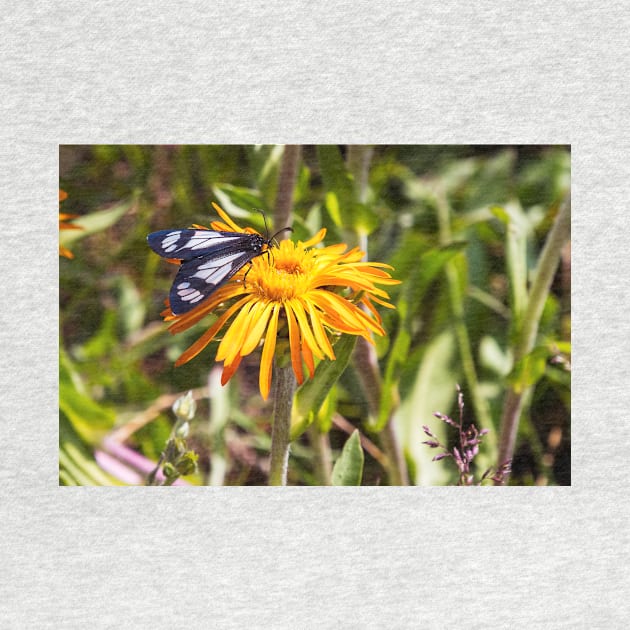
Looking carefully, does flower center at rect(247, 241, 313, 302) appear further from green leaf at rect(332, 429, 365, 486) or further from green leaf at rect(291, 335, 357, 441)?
green leaf at rect(332, 429, 365, 486)

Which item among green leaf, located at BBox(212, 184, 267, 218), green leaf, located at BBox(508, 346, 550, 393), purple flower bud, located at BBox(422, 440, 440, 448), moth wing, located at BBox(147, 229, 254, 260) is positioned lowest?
purple flower bud, located at BBox(422, 440, 440, 448)

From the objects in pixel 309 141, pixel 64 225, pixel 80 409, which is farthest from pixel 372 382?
pixel 64 225

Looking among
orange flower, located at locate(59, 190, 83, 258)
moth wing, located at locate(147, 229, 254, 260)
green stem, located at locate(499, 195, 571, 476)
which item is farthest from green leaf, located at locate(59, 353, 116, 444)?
green stem, located at locate(499, 195, 571, 476)

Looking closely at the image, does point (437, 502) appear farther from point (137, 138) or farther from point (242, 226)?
point (137, 138)

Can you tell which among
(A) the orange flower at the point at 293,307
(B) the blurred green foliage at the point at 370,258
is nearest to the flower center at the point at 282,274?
(A) the orange flower at the point at 293,307

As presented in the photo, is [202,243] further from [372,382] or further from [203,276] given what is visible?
[372,382]

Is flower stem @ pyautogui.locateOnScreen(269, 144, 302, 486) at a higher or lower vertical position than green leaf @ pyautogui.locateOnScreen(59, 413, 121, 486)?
higher

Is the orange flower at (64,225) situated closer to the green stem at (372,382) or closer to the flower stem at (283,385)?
the flower stem at (283,385)
